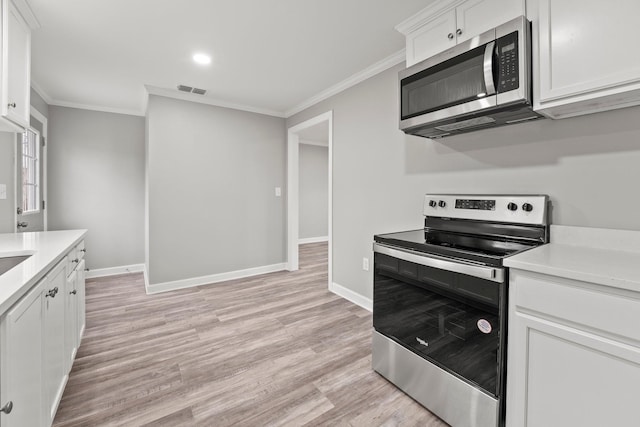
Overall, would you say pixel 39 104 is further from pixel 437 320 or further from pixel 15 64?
pixel 437 320

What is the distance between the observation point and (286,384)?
1.86 meters

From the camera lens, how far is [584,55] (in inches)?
52.1

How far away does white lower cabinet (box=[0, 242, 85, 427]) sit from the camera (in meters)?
0.95

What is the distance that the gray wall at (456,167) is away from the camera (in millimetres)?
1483

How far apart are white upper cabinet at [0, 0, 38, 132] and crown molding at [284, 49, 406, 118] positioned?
2.57 meters

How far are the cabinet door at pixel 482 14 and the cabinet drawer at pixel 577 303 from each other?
1.36m

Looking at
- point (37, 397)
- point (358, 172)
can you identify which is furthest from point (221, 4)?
point (37, 397)

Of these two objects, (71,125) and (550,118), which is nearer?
(550,118)

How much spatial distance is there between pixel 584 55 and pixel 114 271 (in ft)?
17.9

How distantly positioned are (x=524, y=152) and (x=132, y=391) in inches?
111

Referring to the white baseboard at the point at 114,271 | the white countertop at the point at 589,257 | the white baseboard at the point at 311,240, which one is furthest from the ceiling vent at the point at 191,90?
the white baseboard at the point at 311,240

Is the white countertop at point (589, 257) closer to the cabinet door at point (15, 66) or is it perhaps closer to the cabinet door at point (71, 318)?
the cabinet door at point (71, 318)

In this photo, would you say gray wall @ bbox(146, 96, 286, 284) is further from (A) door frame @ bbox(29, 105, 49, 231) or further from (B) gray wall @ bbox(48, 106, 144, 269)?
(A) door frame @ bbox(29, 105, 49, 231)

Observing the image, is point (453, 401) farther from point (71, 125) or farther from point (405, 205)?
point (71, 125)
